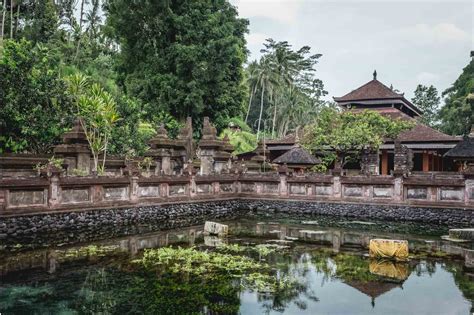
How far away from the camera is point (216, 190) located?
2298 cm

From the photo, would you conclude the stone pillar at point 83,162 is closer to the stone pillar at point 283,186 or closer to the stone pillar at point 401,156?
the stone pillar at point 283,186

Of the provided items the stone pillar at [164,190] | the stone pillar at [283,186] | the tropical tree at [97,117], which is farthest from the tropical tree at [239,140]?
the stone pillar at [164,190]

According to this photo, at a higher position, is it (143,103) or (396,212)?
(143,103)

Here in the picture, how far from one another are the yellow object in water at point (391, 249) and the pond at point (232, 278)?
353mm

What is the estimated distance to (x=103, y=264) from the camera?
11.2 meters

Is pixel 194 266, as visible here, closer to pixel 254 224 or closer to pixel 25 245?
pixel 25 245

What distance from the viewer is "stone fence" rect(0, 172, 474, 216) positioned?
14.9 meters

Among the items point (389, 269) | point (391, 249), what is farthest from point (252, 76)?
point (389, 269)

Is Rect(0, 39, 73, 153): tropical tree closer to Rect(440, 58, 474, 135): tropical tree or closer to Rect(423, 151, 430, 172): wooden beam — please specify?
Rect(423, 151, 430, 172): wooden beam

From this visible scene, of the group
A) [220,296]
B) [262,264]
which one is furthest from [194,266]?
[220,296]

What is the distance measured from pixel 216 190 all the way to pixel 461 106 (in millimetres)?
32596

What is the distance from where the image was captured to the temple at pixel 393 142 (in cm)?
3073

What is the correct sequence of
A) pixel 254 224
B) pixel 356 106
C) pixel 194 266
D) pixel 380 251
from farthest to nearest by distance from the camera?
1. pixel 356 106
2. pixel 254 224
3. pixel 380 251
4. pixel 194 266

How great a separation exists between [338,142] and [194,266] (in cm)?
1590
